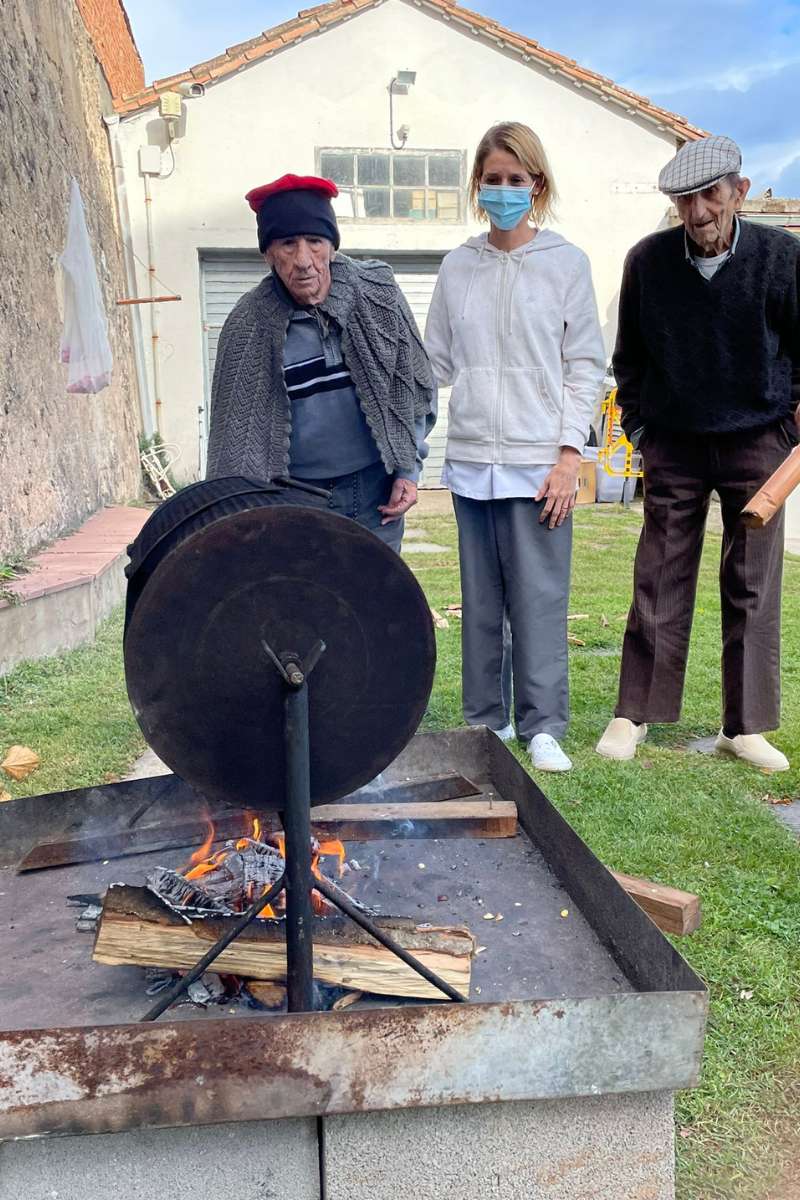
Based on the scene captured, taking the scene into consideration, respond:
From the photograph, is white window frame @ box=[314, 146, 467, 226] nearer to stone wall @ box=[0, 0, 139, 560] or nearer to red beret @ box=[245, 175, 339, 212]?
stone wall @ box=[0, 0, 139, 560]

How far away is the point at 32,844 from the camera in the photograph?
2.81m

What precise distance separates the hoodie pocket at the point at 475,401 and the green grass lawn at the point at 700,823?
1.26 metres

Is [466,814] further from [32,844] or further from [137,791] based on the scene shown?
[32,844]

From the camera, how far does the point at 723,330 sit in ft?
12.4

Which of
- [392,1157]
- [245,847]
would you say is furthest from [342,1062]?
[245,847]

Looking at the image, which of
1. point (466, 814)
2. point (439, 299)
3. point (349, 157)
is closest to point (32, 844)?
point (466, 814)

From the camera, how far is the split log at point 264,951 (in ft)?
6.56

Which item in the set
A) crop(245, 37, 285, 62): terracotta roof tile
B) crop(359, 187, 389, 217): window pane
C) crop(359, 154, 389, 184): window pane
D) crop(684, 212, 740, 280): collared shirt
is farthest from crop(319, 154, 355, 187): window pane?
crop(684, 212, 740, 280): collared shirt

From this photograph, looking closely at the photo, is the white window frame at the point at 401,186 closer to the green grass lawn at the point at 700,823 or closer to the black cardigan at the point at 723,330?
the green grass lawn at the point at 700,823

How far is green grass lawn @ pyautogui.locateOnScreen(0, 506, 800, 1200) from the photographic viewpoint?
6.95ft

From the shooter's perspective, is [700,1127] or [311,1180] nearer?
Result: [311,1180]

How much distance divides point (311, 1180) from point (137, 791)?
1.39m

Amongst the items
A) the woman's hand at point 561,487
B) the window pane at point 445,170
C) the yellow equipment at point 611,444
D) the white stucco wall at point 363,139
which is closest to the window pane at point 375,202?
the white stucco wall at point 363,139

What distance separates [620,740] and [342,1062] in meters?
2.66
